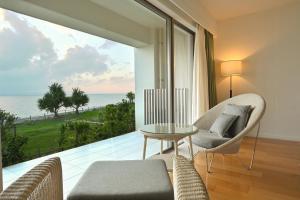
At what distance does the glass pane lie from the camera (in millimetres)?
3363

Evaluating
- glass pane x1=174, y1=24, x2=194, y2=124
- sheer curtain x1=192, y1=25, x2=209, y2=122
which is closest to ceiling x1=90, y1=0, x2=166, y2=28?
glass pane x1=174, y1=24, x2=194, y2=124

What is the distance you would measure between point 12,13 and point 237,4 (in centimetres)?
318

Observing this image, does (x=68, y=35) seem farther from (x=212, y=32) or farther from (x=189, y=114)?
(x=212, y=32)

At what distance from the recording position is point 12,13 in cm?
185

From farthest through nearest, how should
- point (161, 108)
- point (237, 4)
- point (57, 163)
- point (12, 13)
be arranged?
point (237, 4)
point (161, 108)
point (12, 13)
point (57, 163)

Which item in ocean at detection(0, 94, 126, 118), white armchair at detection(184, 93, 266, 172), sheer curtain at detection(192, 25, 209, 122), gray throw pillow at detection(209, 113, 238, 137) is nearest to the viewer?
ocean at detection(0, 94, 126, 118)

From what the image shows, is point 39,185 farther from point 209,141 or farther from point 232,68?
point 232,68

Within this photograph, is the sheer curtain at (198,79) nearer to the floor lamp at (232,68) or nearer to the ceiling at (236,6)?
the ceiling at (236,6)

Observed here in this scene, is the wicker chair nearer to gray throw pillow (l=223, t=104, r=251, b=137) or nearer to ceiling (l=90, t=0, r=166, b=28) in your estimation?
gray throw pillow (l=223, t=104, r=251, b=137)

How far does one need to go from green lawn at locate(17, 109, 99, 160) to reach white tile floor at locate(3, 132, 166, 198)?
10 centimetres

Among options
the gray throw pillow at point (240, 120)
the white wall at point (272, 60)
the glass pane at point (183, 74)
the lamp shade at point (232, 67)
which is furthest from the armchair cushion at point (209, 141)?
the white wall at point (272, 60)

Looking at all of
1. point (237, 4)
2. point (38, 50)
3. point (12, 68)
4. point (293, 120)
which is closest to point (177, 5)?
point (237, 4)

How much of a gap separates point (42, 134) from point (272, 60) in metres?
3.74

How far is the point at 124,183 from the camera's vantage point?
109 cm
